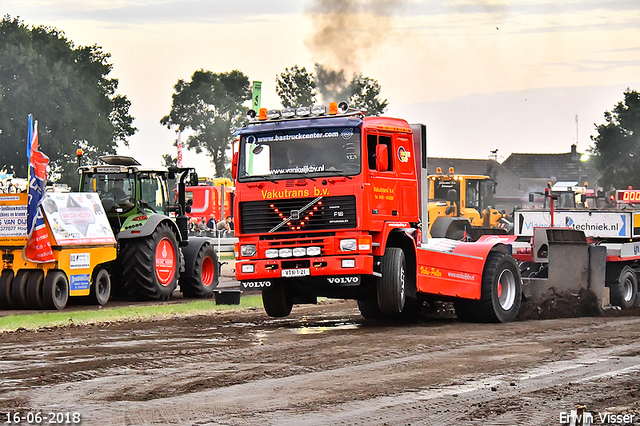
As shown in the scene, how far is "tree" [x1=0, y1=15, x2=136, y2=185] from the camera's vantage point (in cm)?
5409

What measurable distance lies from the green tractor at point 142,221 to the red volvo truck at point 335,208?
5.70 metres

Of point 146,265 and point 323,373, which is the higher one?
point 146,265

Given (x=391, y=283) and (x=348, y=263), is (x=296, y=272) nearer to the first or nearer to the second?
(x=348, y=263)

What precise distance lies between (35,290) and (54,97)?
40.5 m

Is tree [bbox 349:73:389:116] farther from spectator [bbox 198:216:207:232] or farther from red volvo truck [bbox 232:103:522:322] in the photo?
red volvo truck [bbox 232:103:522:322]

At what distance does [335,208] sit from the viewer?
1424 centimetres

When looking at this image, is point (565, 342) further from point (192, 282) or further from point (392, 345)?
point (192, 282)

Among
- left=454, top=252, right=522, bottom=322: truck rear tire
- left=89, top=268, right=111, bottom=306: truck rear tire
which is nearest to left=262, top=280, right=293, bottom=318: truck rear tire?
left=454, top=252, right=522, bottom=322: truck rear tire

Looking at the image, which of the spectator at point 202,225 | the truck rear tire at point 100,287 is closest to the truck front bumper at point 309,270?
the truck rear tire at point 100,287

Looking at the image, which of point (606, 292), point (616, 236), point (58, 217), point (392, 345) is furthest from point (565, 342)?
point (58, 217)

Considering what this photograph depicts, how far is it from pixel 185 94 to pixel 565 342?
242 feet

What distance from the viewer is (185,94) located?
84.2 m

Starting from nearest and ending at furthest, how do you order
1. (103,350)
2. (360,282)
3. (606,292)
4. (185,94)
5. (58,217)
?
(103,350) < (360,282) < (606,292) < (58,217) < (185,94)

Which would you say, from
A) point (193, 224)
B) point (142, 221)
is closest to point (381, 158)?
point (142, 221)
